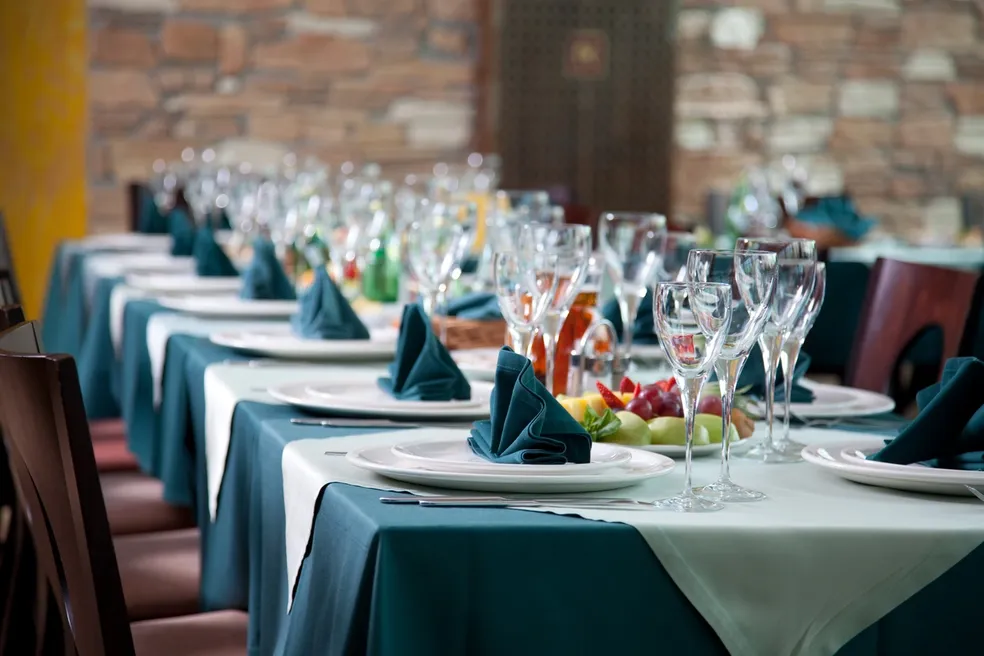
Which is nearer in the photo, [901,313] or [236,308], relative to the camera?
[901,313]

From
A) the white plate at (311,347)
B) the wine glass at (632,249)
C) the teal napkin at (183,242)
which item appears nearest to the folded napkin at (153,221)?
the teal napkin at (183,242)

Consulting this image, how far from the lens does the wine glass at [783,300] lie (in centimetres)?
149

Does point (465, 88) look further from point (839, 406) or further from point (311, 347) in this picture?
point (839, 406)

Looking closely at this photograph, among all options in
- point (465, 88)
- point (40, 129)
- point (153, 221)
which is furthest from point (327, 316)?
point (465, 88)

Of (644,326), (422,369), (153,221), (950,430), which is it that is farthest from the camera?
(153,221)

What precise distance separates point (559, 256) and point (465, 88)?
608 centimetres

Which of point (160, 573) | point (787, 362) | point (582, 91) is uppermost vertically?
point (582, 91)

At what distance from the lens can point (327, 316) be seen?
2268 millimetres

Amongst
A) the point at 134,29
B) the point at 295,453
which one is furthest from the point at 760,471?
the point at 134,29

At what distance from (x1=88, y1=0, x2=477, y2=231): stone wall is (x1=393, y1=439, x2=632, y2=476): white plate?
6044mm

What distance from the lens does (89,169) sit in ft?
23.3

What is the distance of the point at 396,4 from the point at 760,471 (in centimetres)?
632

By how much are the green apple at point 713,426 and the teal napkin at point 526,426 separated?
9.4 inches

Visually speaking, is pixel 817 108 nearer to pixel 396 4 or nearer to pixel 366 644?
pixel 396 4
